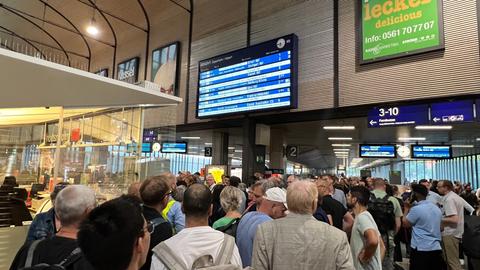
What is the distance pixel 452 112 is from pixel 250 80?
4793 millimetres

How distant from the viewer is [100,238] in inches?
42.4

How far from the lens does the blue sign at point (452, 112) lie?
633 centimetres

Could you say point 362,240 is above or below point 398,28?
below

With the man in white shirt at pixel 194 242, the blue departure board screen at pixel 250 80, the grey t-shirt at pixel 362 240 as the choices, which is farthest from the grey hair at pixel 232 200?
the blue departure board screen at pixel 250 80

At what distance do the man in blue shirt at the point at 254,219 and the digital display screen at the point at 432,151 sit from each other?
456 inches

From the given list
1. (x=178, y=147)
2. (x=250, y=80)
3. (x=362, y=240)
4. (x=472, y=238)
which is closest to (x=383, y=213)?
(x=472, y=238)

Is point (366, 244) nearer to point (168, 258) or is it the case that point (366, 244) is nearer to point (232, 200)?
point (232, 200)

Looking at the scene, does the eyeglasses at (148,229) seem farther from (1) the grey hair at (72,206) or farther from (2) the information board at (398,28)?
(2) the information board at (398,28)

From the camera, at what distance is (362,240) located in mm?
3043

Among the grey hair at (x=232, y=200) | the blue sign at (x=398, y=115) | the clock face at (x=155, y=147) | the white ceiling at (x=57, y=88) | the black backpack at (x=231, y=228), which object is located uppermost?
the blue sign at (x=398, y=115)

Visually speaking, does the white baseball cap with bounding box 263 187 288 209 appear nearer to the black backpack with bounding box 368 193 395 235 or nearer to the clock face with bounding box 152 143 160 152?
the black backpack with bounding box 368 193 395 235

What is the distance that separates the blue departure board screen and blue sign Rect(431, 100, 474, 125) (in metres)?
3.10

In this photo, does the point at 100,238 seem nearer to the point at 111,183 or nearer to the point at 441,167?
the point at 111,183

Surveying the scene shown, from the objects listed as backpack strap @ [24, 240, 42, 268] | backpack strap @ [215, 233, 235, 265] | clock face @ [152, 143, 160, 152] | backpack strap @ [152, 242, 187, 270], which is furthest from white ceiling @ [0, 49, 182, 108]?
clock face @ [152, 143, 160, 152]
